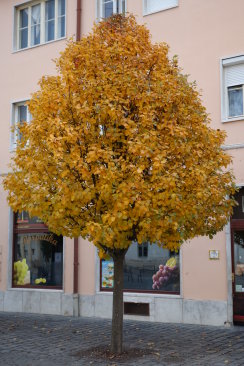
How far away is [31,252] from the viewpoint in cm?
1569

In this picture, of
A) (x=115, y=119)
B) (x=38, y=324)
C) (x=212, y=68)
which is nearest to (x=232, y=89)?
(x=212, y=68)

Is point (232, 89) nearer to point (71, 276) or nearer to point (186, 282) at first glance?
point (186, 282)

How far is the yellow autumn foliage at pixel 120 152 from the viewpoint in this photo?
797cm

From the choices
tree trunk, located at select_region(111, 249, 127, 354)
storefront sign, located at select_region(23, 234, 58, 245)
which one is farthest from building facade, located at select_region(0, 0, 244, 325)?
tree trunk, located at select_region(111, 249, 127, 354)

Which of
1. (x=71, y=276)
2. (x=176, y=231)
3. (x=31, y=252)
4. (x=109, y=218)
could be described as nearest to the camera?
(x=109, y=218)

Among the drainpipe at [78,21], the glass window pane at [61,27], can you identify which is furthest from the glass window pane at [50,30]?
the drainpipe at [78,21]

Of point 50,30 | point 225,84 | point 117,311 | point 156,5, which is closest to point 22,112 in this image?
point 50,30

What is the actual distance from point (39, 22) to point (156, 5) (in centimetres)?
425

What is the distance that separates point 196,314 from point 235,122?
451cm

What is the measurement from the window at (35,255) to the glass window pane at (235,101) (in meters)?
5.91

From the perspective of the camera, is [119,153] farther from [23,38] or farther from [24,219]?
[23,38]

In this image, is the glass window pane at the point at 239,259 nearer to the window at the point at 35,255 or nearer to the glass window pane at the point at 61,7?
the window at the point at 35,255

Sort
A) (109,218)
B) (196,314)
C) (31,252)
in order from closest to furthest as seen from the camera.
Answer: (109,218), (196,314), (31,252)

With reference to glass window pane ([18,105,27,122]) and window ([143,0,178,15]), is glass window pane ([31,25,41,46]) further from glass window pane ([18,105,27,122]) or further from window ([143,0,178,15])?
window ([143,0,178,15])
